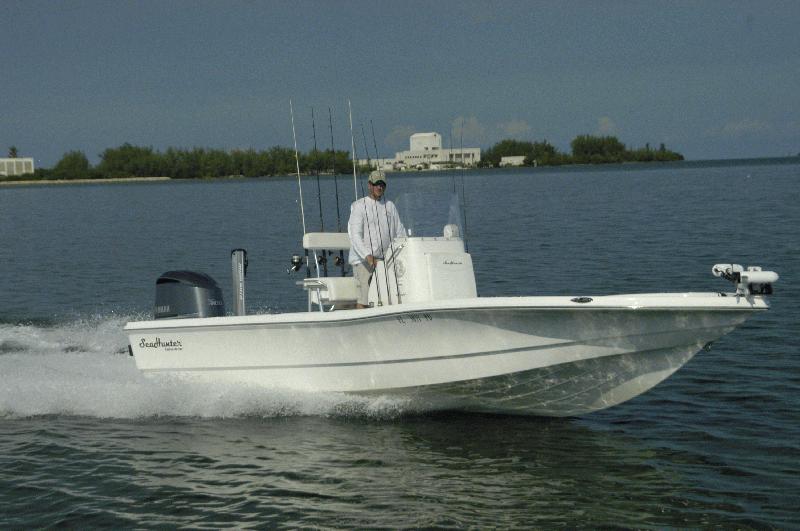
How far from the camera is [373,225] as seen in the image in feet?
30.0

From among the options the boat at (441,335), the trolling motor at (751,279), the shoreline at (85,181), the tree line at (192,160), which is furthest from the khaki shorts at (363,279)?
the shoreline at (85,181)

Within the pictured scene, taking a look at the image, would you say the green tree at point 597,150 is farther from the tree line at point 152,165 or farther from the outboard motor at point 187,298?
the outboard motor at point 187,298

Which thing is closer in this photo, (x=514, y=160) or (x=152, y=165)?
(x=152, y=165)

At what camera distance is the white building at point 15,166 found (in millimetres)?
→ 187625

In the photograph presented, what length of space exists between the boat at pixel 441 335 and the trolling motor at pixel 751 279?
1 centimetres

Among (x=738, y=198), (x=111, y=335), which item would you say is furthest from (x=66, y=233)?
(x=738, y=198)

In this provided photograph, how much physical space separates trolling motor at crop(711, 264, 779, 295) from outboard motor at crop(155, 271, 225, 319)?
192 inches

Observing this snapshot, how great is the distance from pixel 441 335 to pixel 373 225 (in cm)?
148

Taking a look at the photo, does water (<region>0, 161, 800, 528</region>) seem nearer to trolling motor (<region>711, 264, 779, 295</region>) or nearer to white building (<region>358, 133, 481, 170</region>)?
white building (<region>358, 133, 481, 170</region>)

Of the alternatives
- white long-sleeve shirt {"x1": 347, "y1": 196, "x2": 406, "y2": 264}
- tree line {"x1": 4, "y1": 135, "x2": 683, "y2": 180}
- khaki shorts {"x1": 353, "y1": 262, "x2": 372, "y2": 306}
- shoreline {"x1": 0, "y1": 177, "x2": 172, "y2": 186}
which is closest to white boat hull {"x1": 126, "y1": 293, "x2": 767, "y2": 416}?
khaki shorts {"x1": 353, "y1": 262, "x2": 372, "y2": 306}

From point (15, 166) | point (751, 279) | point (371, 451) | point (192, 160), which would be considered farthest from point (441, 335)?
point (15, 166)

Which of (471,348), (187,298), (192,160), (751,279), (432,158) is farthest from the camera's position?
(192,160)

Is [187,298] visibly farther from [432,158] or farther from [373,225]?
[432,158]

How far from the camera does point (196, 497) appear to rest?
722 cm
